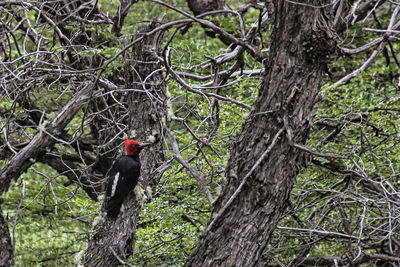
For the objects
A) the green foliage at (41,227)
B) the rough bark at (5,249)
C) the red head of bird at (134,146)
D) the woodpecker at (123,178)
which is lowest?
the green foliage at (41,227)

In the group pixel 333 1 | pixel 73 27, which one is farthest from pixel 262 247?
pixel 73 27

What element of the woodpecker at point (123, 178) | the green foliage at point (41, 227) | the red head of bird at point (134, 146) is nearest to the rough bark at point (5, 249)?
the woodpecker at point (123, 178)

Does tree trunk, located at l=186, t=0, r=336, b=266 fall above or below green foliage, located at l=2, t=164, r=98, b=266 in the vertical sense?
above

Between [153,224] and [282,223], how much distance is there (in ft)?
4.38

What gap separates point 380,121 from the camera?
5.68 m

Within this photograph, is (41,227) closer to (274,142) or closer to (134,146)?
(134,146)

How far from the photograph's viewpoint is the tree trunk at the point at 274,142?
3051 mm

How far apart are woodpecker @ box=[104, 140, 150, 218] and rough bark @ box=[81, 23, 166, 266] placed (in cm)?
6

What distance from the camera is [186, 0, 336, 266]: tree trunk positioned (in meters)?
3.05

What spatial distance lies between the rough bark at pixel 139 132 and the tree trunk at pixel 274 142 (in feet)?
2.35

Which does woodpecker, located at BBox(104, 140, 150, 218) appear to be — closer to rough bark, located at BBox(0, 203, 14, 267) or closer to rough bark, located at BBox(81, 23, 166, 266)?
rough bark, located at BBox(81, 23, 166, 266)

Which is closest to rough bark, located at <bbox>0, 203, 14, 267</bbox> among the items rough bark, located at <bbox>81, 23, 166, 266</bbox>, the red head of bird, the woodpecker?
rough bark, located at <bbox>81, 23, 166, 266</bbox>

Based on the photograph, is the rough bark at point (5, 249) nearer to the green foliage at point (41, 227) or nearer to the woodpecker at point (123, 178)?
the woodpecker at point (123, 178)

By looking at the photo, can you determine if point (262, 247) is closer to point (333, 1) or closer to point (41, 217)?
point (333, 1)
